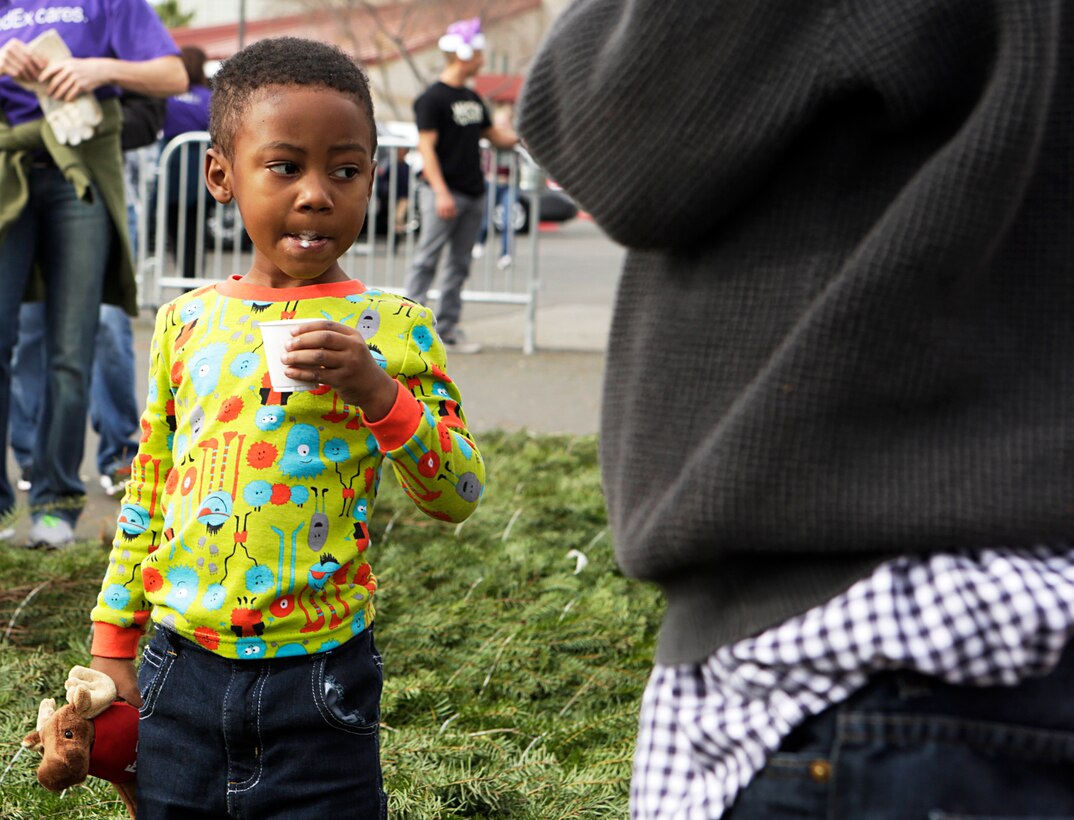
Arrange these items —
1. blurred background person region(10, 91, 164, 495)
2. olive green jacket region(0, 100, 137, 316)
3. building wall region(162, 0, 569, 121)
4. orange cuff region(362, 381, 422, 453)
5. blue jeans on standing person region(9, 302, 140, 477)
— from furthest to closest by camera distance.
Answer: building wall region(162, 0, 569, 121), blue jeans on standing person region(9, 302, 140, 477), blurred background person region(10, 91, 164, 495), olive green jacket region(0, 100, 137, 316), orange cuff region(362, 381, 422, 453)

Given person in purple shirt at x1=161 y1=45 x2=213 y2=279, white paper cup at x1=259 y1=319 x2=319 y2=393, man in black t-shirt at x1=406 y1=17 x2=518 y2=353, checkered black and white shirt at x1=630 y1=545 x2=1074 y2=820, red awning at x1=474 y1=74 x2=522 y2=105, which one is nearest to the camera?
checkered black and white shirt at x1=630 y1=545 x2=1074 y2=820

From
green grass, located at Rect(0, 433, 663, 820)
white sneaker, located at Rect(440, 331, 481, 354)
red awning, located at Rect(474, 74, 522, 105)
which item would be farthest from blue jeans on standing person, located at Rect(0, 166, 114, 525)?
red awning, located at Rect(474, 74, 522, 105)

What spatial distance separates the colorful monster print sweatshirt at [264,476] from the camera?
7.21 feet

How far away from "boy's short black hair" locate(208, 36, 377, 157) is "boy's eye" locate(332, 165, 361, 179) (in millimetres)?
80

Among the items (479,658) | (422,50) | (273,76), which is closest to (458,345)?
(479,658)

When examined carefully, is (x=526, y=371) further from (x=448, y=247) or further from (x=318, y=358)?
(x=318, y=358)

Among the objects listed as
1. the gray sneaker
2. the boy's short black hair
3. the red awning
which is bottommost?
the red awning

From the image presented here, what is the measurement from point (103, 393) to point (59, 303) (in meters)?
1.34

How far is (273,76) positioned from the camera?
7.64ft

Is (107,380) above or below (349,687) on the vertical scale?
below

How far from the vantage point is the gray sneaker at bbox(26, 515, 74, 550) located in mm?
5012

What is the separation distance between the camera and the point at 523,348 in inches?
429

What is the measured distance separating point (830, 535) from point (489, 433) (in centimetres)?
581

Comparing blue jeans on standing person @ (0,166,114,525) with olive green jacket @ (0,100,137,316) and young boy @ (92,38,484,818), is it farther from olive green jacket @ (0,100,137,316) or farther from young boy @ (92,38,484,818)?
young boy @ (92,38,484,818)
